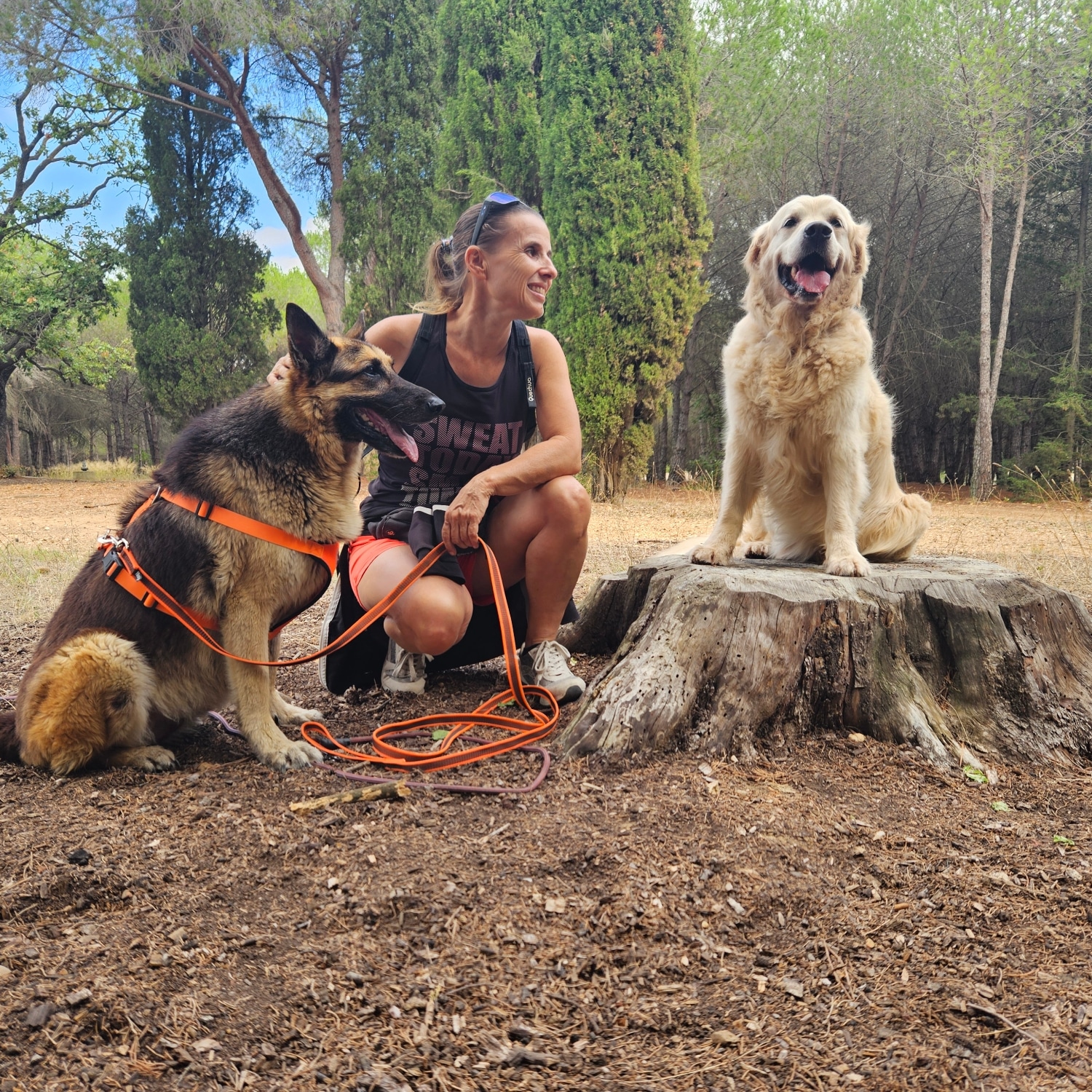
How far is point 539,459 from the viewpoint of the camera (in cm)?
317

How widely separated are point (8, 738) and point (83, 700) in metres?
0.41

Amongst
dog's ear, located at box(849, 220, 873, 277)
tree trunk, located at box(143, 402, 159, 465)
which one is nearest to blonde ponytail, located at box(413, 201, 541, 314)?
dog's ear, located at box(849, 220, 873, 277)

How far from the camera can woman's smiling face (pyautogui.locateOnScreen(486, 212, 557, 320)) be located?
123 inches

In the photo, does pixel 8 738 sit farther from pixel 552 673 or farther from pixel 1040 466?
pixel 1040 466

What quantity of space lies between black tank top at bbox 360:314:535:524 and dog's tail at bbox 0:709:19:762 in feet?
4.81

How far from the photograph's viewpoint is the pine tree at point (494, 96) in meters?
15.1

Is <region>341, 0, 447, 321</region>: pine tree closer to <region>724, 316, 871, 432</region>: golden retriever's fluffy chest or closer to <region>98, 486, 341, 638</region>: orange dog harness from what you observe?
<region>724, 316, 871, 432</region>: golden retriever's fluffy chest

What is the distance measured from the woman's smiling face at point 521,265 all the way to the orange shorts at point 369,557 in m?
1.04

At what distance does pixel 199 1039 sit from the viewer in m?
1.42

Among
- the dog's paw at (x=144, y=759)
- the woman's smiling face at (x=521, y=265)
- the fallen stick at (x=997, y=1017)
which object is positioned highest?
the woman's smiling face at (x=521, y=265)

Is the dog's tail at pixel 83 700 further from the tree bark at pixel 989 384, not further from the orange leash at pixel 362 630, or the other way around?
the tree bark at pixel 989 384

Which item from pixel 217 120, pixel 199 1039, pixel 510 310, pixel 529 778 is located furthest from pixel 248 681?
pixel 217 120

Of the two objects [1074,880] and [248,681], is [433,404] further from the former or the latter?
[1074,880]

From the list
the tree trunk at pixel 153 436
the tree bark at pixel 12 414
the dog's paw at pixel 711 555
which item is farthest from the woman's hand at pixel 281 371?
the tree trunk at pixel 153 436
